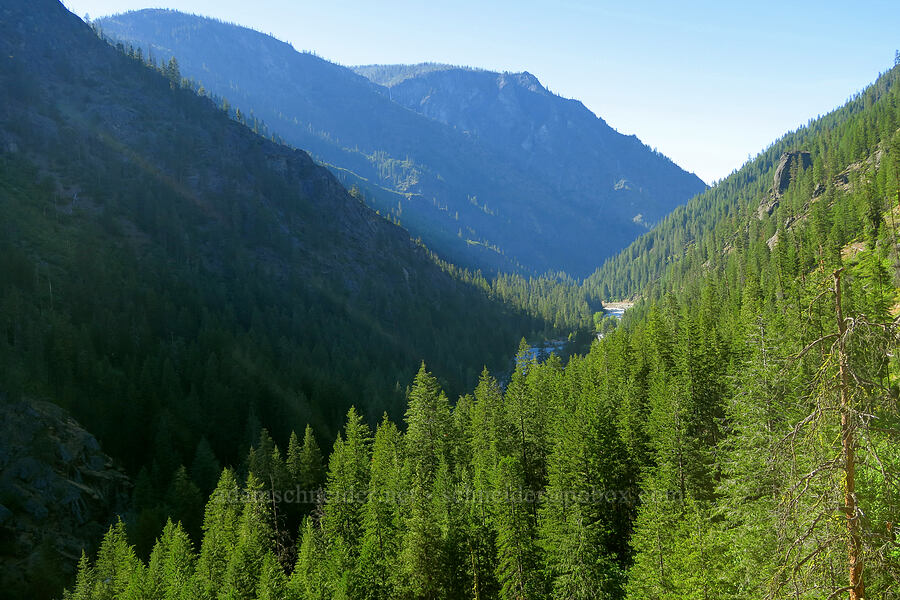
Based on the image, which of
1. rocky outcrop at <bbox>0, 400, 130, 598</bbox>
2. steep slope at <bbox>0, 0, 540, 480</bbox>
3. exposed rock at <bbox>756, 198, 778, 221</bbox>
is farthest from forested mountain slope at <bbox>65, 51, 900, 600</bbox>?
exposed rock at <bbox>756, 198, 778, 221</bbox>

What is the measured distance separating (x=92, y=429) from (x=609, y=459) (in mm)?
78148

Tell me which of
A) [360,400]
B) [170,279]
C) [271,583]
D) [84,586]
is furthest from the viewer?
[170,279]

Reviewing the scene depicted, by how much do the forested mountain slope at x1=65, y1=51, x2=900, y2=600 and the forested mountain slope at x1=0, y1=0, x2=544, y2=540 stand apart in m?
37.3

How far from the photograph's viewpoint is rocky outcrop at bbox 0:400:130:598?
56062 mm

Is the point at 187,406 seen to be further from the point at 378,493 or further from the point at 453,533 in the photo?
the point at 453,533

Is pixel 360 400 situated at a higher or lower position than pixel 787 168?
lower

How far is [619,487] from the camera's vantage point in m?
39.3

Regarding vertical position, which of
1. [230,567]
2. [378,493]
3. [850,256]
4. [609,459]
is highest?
[850,256]

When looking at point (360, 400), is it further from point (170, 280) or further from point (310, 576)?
point (310, 576)

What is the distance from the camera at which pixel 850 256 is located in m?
91.6

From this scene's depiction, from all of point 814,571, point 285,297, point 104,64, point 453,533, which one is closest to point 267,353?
point 285,297

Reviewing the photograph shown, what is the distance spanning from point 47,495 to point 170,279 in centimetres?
7843

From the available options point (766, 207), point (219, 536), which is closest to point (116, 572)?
point (219, 536)

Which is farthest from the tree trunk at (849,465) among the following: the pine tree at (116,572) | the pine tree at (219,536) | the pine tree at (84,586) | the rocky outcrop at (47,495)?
the rocky outcrop at (47,495)
